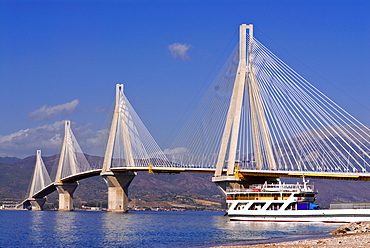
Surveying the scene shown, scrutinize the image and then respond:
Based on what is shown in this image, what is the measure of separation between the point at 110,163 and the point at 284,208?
45148 mm

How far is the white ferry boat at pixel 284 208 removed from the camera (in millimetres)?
A: 59875

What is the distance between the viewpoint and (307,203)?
2510 inches

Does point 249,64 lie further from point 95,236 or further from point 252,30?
point 95,236

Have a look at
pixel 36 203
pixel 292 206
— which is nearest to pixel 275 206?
pixel 292 206

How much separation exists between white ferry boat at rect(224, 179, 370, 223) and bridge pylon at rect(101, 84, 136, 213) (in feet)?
119

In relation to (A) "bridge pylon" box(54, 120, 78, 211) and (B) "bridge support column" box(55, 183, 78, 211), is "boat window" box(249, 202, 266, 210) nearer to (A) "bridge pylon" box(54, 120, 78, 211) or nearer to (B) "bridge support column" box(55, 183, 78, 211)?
(A) "bridge pylon" box(54, 120, 78, 211)

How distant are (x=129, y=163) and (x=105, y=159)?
14.8 feet

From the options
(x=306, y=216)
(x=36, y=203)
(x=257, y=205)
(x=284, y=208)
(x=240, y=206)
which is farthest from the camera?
(x=36, y=203)

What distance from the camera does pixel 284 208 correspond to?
6331 centimetres

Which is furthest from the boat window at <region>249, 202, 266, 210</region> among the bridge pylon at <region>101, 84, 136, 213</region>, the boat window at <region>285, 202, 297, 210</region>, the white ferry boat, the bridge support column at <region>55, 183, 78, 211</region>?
the bridge support column at <region>55, 183, 78, 211</region>

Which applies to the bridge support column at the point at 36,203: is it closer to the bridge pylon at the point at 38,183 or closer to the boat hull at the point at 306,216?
the bridge pylon at the point at 38,183

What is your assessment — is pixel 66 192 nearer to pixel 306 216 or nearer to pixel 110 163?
pixel 110 163

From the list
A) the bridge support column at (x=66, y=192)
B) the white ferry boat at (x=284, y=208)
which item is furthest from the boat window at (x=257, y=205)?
the bridge support column at (x=66, y=192)

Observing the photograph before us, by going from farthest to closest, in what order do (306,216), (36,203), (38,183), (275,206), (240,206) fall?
(36,203)
(38,183)
(240,206)
(275,206)
(306,216)
